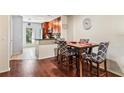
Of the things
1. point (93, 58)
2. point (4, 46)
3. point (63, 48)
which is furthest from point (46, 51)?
point (93, 58)

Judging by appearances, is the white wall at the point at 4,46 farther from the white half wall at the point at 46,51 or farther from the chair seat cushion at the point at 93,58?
the chair seat cushion at the point at 93,58

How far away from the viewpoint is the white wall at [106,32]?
2642mm

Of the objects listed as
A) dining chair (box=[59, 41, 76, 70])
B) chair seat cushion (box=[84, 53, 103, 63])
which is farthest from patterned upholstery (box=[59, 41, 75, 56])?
chair seat cushion (box=[84, 53, 103, 63])

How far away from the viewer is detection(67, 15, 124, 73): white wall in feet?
8.67

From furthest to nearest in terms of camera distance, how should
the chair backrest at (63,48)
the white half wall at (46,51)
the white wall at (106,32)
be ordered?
the white half wall at (46,51) < the chair backrest at (63,48) < the white wall at (106,32)

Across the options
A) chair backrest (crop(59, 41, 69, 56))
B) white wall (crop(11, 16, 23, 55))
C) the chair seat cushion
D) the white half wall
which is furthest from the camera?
white wall (crop(11, 16, 23, 55))

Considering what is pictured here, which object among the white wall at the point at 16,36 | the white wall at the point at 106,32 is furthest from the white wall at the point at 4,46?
the white wall at the point at 16,36

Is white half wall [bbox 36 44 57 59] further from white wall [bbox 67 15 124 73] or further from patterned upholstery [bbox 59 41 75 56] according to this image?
white wall [bbox 67 15 124 73]
